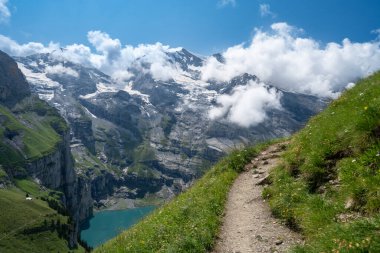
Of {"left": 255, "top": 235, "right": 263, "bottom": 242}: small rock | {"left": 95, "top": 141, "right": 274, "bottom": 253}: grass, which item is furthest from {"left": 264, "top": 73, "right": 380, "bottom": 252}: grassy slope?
{"left": 95, "top": 141, "right": 274, "bottom": 253}: grass

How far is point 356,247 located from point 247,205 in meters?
11.1

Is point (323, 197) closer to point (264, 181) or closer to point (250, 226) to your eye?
point (250, 226)

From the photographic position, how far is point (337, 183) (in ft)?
49.3

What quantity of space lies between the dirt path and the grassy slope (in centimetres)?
57

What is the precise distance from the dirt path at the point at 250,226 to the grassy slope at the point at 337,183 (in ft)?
1.87

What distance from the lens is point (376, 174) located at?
11875 mm

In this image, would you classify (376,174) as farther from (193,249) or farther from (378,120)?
(193,249)

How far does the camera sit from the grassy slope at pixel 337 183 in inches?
380

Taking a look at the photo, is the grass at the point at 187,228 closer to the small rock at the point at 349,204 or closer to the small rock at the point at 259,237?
the small rock at the point at 259,237

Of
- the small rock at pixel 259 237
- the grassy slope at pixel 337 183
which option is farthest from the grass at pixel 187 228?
the grassy slope at pixel 337 183

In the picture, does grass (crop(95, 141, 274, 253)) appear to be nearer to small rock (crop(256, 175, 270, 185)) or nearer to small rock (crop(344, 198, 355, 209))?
small rock (crop(256, 175, 270, 185))

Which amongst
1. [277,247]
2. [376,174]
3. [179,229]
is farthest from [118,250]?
Answer: [376,174]

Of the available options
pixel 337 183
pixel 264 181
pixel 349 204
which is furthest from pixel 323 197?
pixel 264 181

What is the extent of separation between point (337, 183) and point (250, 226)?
12.8ft
